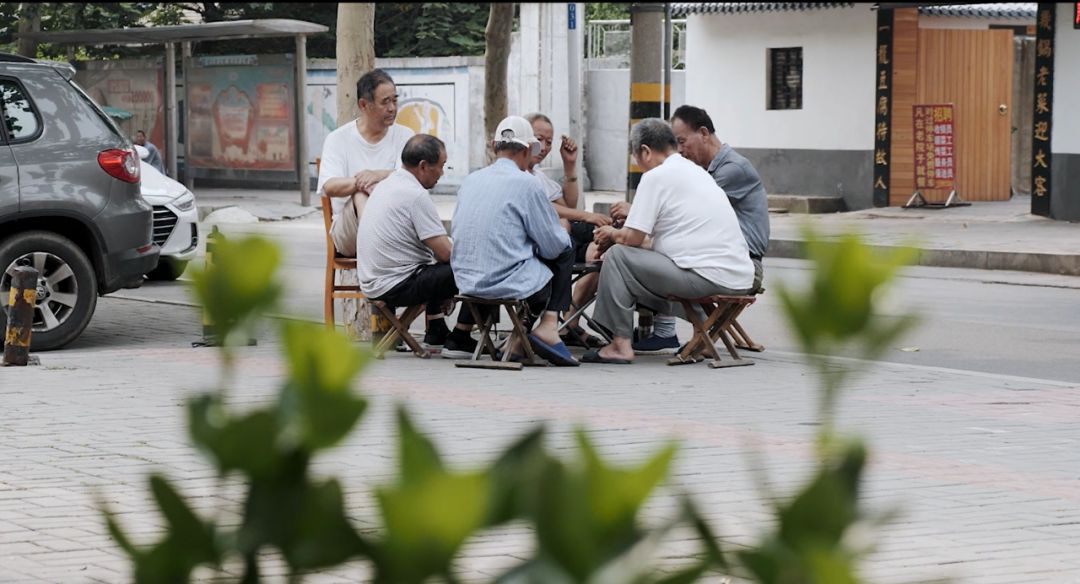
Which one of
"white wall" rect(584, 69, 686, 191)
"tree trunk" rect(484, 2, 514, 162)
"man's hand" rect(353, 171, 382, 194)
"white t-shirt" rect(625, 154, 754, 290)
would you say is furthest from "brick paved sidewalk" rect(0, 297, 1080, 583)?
"white wall" rect(584, 69, 686, 191)

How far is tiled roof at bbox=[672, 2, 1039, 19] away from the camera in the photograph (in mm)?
25188

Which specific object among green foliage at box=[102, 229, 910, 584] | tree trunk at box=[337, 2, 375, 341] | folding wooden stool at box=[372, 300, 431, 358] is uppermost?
tree trunk at box=[337, 2, 375, 341]

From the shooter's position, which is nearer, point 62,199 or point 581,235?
point 62,199

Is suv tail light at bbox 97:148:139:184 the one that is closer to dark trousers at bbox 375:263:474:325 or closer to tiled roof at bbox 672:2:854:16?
dark trousers at bbox 375:263:474:325

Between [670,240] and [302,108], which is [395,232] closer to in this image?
[670,240]

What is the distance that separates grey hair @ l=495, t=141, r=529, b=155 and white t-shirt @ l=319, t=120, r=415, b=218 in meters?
0.98

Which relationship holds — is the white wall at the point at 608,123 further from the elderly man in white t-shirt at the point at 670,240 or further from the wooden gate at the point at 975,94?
the elderly man in white t-shirt at the point at 670,240

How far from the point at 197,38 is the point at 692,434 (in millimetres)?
21497

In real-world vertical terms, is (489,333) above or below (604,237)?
below

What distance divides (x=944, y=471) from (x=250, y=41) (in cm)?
3182

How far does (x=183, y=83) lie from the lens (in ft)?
102

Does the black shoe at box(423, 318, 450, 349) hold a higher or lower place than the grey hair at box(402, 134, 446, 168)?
lower

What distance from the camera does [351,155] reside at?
34.6 ft

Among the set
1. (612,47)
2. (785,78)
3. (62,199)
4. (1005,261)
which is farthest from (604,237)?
(612,47)
